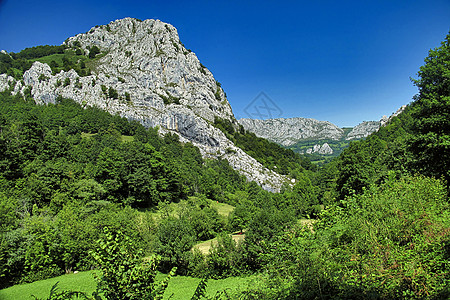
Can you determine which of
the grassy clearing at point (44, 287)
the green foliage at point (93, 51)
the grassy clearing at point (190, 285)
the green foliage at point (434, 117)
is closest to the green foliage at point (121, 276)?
the grassy clearing at point (190, 285)

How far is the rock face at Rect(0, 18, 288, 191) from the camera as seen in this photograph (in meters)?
110

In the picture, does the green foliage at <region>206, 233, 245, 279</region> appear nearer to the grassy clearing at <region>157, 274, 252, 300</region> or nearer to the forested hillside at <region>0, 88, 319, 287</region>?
the forested hillside at <region>0, 88, 319, 287</region>

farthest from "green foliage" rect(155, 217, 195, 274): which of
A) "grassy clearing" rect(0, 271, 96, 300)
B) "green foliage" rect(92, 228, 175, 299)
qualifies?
"green foliage" rect(92, 228, 175, 299)

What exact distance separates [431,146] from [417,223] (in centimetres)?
974

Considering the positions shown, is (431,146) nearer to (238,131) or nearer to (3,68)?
(238,131)

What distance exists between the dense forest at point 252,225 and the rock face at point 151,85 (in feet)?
177

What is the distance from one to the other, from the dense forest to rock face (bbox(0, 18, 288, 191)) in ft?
177

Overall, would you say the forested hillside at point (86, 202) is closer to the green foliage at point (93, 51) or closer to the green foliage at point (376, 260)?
the green foliage at point (376, 260)

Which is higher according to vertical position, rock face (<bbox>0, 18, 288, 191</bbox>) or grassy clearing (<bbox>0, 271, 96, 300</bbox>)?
rock face (<bbox>0, 18, 288, 191</bbox>)

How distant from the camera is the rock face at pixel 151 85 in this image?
110 metres

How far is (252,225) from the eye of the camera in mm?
21656

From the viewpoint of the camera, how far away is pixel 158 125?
114 meters

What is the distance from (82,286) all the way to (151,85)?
129080 millimetres

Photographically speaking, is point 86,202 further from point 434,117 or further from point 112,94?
point 112,94
